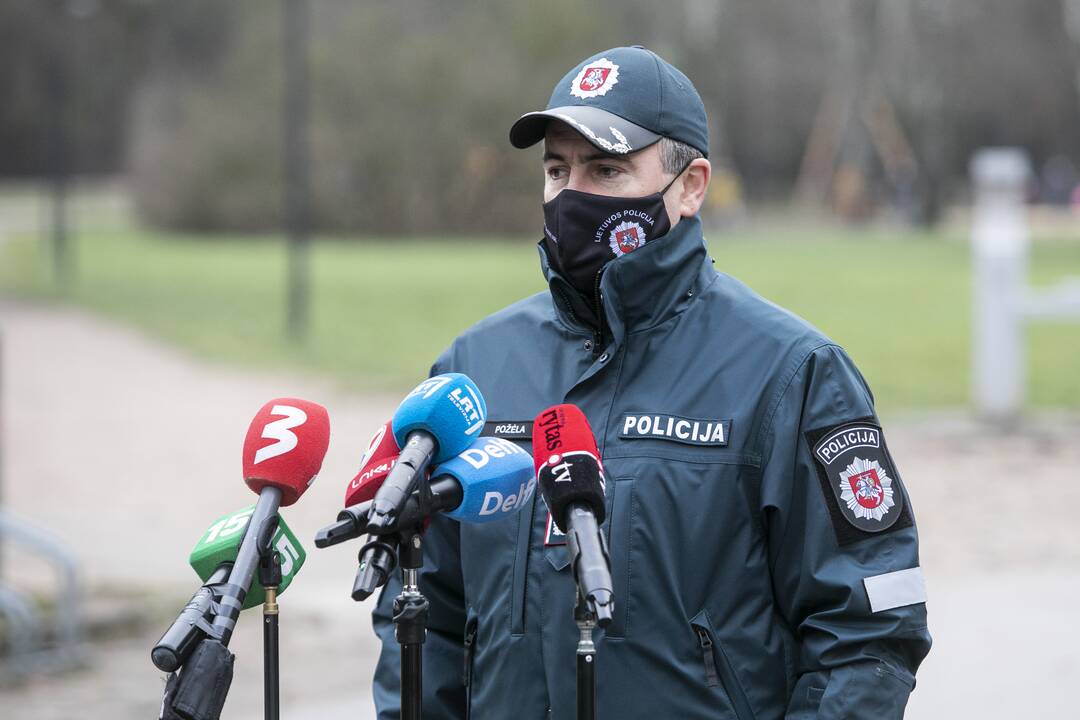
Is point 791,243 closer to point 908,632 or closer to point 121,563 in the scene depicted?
point 121,563

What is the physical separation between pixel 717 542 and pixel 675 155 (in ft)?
2.40

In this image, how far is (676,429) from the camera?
8.84ft

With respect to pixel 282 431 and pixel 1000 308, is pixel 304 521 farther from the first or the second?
pixel 282 431

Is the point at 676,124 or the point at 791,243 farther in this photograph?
the point at 791,243

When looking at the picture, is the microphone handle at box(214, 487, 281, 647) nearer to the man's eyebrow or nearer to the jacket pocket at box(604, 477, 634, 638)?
the jacket pocket at box(604, 477, 634, 638)

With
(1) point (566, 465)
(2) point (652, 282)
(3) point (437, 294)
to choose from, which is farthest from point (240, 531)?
(3) point (437, 294)

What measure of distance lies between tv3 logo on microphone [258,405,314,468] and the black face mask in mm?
658

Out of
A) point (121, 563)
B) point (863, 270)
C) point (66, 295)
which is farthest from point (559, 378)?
point (863, 270)

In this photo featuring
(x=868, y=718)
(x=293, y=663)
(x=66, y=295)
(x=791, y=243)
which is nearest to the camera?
(x=868, y=718)

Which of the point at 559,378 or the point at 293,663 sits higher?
the point at 559,378

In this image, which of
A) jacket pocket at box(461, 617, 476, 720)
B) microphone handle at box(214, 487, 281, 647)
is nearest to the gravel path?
jacket pocket at box(461, 617, 476, 720)

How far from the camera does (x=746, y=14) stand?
58.0 meters

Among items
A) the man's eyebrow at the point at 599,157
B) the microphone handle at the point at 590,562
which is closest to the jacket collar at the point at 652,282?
the man's eyebrow at the point at 599,157

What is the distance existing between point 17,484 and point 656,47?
39943 mm
